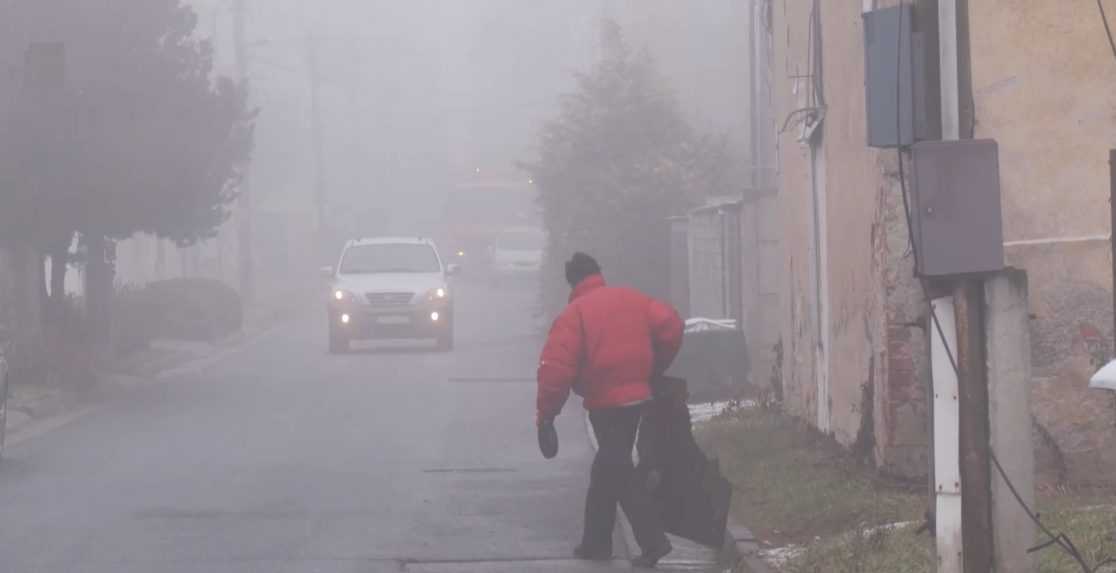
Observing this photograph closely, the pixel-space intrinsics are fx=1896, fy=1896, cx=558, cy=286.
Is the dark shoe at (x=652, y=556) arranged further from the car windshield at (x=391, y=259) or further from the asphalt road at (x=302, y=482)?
the car windshield at (x=391, y=259)

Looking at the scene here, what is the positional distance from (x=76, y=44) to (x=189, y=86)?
2.60m

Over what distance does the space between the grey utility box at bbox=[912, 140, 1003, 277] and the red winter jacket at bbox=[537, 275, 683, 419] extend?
10.6 feet

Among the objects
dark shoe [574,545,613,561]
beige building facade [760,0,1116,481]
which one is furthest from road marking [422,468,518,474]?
dark shoe [574,545,613,561]

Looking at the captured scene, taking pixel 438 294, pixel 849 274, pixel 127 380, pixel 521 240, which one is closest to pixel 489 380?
pixel 127 380

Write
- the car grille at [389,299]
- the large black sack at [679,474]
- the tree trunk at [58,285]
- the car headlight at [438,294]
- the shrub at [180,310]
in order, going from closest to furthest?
the large black sack at [679,474] < the tree trunk at [58,285] < the shrub at [180,310] < the car grille at [389,299] < the car headlight at [438,294]

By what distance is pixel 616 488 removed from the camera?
10852mm

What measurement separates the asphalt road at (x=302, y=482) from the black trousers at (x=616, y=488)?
31 cm

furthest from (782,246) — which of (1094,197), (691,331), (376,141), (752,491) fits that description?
(376,141)

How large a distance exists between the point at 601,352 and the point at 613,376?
0.16 m

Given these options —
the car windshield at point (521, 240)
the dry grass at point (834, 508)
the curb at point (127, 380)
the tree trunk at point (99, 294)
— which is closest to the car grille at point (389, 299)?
the curb at point (127, 380)

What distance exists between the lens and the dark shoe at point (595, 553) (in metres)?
11.0

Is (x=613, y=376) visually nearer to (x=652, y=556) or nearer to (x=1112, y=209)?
(x=652, y=556)

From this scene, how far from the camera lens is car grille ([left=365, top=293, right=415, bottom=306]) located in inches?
1254

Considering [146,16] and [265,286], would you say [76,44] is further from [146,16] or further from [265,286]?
[265,286]
